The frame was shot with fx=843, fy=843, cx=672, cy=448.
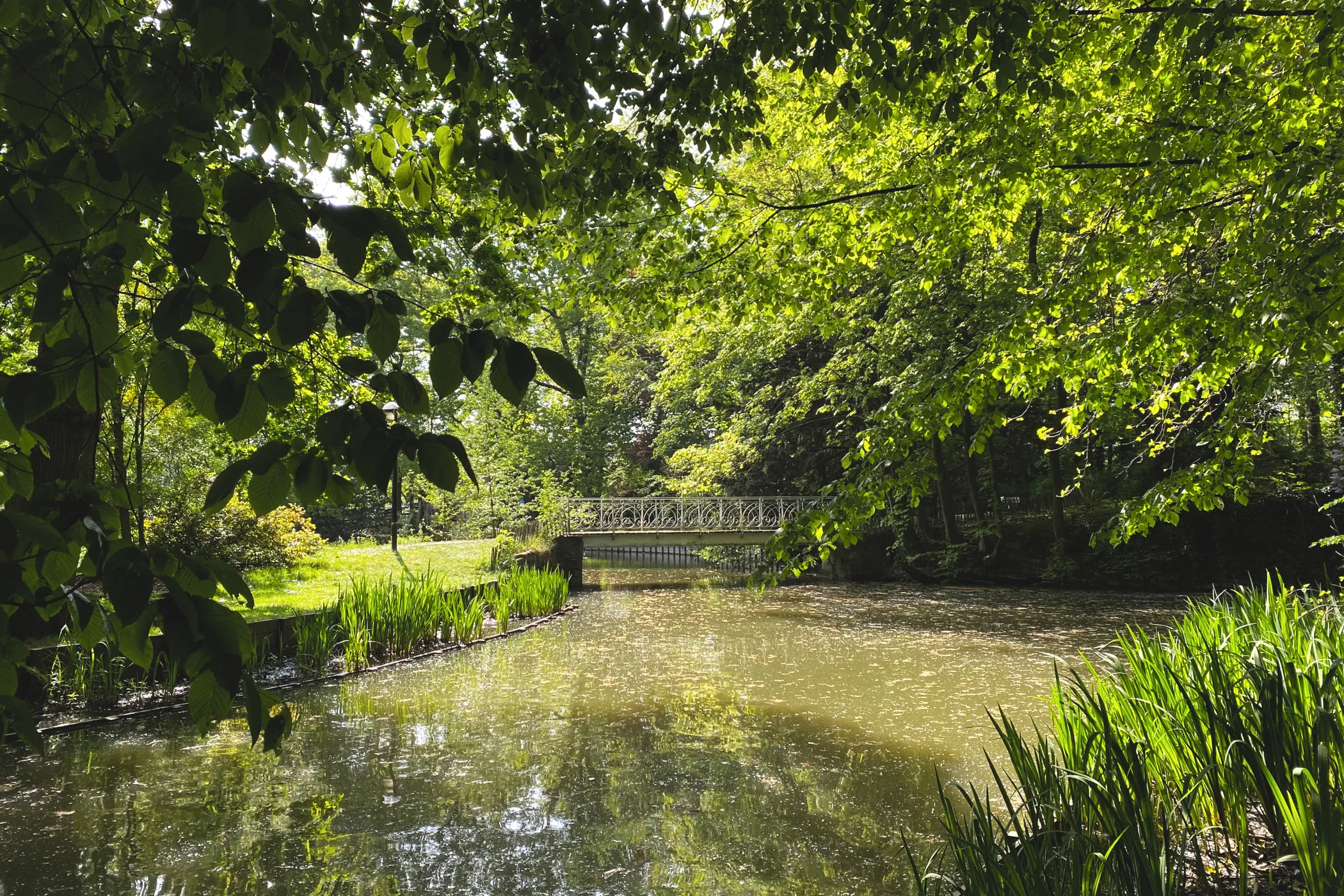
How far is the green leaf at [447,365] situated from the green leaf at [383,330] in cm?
7

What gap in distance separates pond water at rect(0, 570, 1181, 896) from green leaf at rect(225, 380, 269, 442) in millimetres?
2944

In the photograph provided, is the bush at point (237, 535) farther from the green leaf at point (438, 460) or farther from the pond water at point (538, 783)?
the green leaf at point (438, 460)

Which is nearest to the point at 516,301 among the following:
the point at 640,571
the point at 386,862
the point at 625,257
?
the point at 625,257

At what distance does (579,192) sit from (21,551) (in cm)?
283

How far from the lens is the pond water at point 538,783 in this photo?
364cm

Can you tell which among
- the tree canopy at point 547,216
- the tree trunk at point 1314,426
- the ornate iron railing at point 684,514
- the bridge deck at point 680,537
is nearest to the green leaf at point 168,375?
the tree canopy at point 547,216

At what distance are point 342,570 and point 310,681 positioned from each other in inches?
214

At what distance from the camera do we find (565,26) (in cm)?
215

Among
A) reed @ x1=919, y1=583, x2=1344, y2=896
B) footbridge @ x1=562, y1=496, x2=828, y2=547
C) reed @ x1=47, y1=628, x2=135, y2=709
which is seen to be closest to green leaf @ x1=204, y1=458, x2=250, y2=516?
reed @ x1=919, y1=583, x2=1344, y2=896

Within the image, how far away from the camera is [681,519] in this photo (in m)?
20.8

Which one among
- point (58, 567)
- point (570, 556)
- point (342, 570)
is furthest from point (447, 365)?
point (570, 556)

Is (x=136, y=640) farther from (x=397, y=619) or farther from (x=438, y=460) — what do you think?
(x=397, y=619)

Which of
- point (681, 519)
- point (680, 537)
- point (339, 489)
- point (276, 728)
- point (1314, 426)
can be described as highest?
point (1314, 426)

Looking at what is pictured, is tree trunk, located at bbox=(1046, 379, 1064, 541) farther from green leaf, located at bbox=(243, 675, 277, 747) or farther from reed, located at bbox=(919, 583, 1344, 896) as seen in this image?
green leaf, located at bbox=(243, 675, 277, 747)
